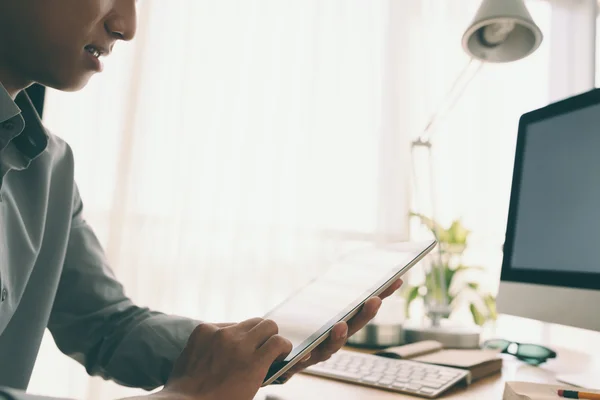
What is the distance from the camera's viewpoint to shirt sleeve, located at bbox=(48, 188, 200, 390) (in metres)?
0.73

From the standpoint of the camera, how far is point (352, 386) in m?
0.73

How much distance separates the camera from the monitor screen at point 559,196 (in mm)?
787

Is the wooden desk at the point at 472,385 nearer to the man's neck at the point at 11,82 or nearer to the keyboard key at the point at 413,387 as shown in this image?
the keyboard key at the point at 413,387

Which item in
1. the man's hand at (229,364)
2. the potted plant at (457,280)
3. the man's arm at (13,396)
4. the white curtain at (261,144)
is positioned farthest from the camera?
the white curtain at (261,144)

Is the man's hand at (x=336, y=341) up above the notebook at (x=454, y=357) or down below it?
above

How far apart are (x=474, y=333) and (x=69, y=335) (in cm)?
83

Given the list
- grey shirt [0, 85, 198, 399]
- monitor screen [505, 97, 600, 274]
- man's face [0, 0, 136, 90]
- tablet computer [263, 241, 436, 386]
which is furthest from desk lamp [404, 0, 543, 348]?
man's face [0, 0, 136, 90]

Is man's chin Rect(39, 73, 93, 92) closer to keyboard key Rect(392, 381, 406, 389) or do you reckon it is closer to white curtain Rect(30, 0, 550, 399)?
keyboard key Rect(392, 381, 406, 389)

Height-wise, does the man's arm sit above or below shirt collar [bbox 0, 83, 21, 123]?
below

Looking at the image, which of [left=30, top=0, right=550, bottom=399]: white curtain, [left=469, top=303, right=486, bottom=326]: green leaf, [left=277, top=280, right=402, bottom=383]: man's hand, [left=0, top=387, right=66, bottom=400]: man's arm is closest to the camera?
[left=0, top=387, right=66, bottom=400]: man's arm

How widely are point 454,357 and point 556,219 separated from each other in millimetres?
298

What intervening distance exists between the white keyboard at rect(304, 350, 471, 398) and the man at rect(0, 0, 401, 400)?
0.11m

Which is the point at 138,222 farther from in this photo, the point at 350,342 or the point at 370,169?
the point at 350,342

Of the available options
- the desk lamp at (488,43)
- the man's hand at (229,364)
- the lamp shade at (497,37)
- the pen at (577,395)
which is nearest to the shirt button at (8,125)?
the man's hand at (229,364)
